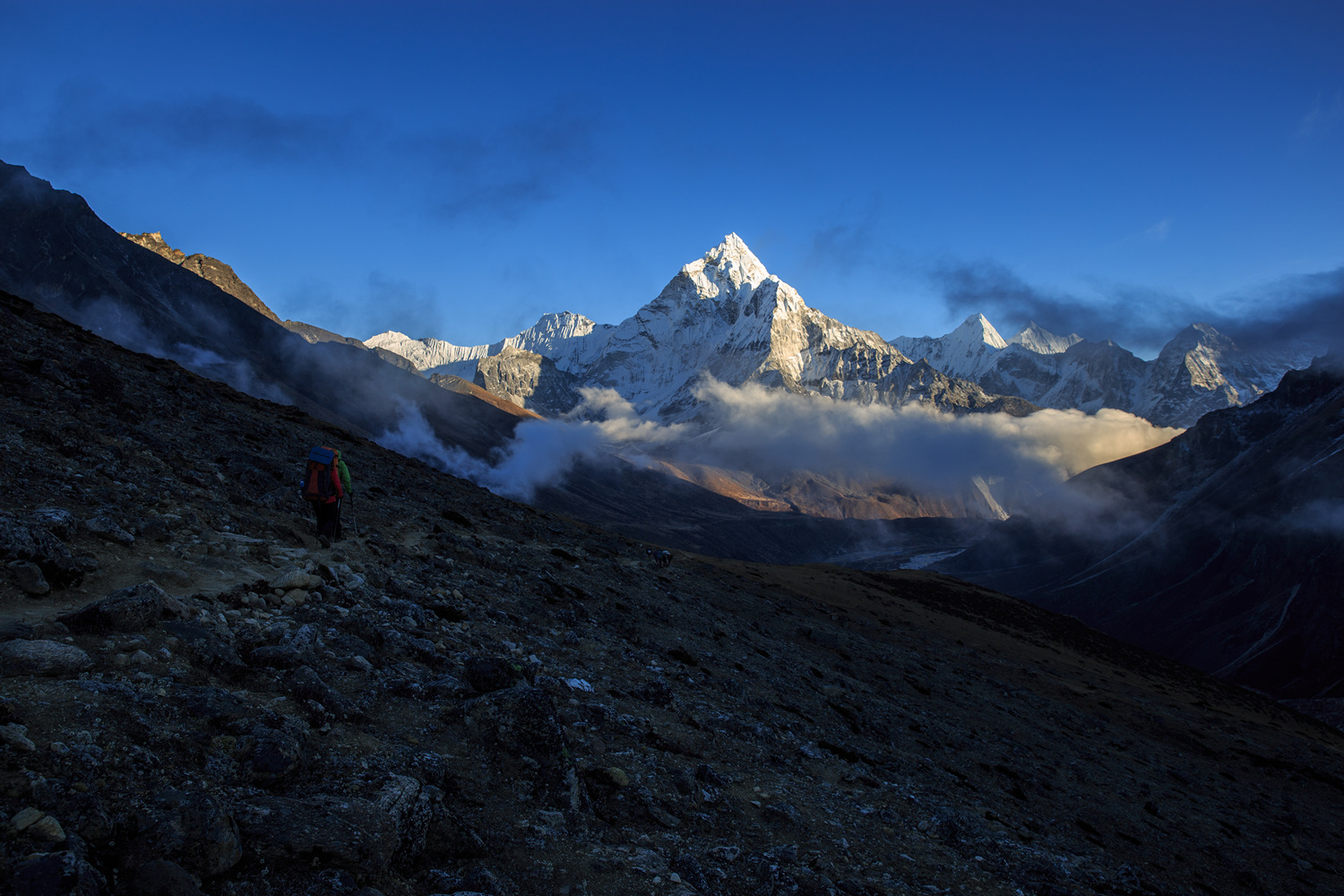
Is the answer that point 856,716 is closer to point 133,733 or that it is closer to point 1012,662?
point 133,733

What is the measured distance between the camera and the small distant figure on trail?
15.9m

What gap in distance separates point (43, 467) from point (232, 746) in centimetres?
1053

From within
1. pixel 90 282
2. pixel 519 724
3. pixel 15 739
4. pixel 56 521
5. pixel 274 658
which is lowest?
pixel 519 724

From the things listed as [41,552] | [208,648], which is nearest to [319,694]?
[208,648]

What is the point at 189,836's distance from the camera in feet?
16.4

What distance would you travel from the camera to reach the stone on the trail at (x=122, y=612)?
7.81 metres

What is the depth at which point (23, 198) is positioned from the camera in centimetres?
17212

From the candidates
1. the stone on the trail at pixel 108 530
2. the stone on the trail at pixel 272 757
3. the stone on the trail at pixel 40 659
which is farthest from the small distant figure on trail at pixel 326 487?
the stone on the trail at pixel 272 757

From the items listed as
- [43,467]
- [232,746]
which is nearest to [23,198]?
[43,467]

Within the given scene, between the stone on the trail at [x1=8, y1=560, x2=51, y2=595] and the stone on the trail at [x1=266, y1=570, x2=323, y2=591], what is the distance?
3.01 m

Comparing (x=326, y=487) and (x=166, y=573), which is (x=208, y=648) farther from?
(x=326, y=487)

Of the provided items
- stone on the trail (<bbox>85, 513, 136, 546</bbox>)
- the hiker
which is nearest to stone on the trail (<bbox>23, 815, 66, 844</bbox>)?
stone on the trail (<bbox>85, 513, 136, 546</bbox>)

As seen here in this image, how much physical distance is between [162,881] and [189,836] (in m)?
0.40

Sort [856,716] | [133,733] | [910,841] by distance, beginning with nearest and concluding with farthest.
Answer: [133,733]
[910,841]
[856,716]
